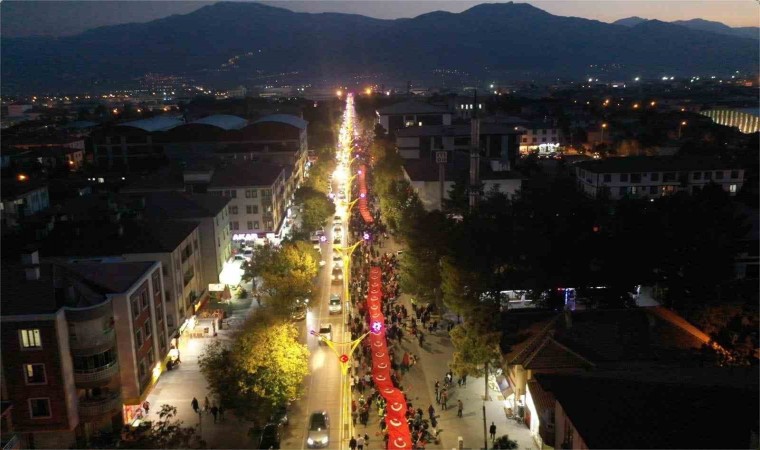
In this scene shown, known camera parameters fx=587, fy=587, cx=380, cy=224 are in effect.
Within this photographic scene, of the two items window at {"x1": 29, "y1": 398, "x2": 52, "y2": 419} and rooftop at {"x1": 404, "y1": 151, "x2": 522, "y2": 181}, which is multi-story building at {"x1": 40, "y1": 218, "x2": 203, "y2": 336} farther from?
rooftop at {"x1": 404, "y1": 151, "x2": 522, "y2": 181}

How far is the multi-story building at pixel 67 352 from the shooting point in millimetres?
15484

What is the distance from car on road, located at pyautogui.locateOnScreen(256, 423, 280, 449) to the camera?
16.0 m

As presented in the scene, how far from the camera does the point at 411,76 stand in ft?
514

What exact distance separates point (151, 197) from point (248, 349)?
17.2m

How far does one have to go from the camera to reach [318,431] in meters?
16.4

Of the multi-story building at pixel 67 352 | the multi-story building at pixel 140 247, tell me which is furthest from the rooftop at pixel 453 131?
the multi-story building at pixel 67 352

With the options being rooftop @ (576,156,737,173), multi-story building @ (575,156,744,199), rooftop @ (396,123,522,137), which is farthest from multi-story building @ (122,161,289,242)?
rooftop @ (576,156,737,173)

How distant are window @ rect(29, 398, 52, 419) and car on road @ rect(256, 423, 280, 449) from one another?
5.76 meters

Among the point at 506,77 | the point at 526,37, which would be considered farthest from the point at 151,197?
the point at 526,37

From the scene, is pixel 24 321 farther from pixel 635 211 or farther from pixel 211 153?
pixel 211 153

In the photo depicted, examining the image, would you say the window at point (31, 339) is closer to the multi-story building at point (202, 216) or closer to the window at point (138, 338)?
the window at point (138, 338)

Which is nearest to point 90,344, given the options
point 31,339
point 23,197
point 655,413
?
point 31,339

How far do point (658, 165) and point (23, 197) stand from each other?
48.6 m

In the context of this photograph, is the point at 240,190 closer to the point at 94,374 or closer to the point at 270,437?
the point at 94,374
